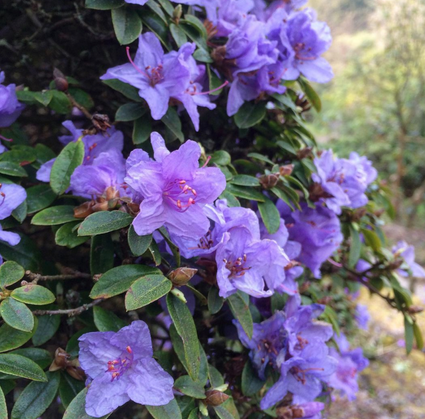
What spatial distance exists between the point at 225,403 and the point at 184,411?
0.29 ft

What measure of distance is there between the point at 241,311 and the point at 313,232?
12.7 inches

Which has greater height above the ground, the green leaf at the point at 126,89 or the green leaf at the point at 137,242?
the green leaf at the point at 126,89

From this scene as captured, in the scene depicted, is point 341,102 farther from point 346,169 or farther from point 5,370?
point 5,370

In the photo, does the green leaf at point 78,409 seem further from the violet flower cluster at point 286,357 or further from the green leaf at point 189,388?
the violet flower cluster at point 286,357

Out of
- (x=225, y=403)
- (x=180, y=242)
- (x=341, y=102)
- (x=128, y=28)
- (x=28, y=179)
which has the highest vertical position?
(x=128, y=28)

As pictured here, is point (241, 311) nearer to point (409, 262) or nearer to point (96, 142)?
point (96, 142)

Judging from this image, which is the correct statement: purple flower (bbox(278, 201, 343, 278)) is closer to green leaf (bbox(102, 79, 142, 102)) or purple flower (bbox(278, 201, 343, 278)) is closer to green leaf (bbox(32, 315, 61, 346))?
green leaf (bbox(102, 79, 142, 102))

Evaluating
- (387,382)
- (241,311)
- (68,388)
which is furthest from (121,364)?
(387,382)

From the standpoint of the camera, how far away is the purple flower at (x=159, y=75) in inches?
32.4

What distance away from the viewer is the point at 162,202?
2.19 feet

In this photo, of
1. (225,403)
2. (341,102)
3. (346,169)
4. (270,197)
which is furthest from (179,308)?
(341,102)

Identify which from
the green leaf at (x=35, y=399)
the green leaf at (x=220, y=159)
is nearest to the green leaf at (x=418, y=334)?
the green leaf at (x=220, y=159)

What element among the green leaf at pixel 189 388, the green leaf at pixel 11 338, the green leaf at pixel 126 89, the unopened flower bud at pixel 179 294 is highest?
the green leaf at pixel 126 89

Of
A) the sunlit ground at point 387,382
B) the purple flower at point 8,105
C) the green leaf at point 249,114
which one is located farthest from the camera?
the sunlit ground at point 387,382
